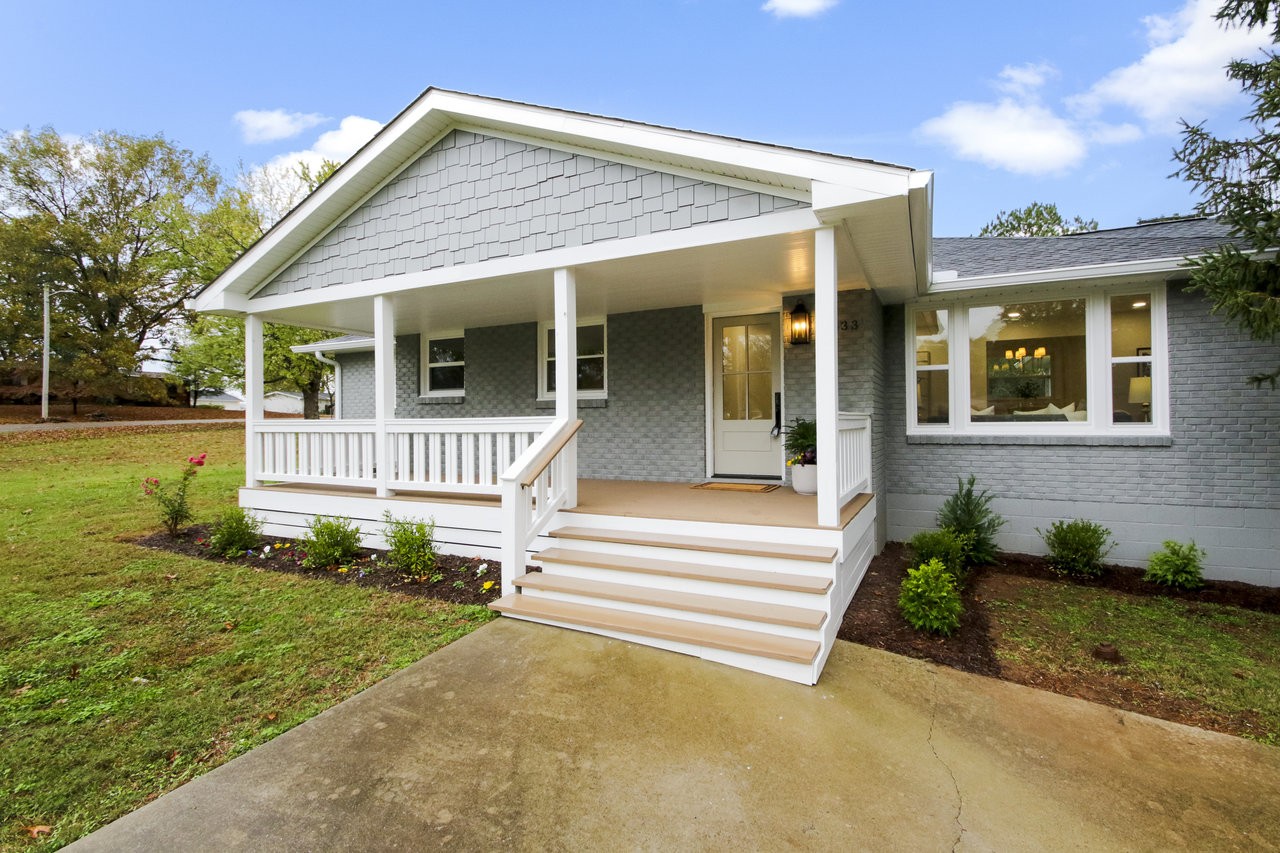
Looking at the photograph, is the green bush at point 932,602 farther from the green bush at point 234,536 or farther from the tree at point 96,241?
the tree at point 96,241

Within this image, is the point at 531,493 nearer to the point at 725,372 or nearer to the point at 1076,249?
the point at 725,372

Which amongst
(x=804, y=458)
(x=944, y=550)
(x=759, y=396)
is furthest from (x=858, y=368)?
(x=944, y=550)

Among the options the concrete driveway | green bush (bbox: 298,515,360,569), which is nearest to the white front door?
the concrete driveway

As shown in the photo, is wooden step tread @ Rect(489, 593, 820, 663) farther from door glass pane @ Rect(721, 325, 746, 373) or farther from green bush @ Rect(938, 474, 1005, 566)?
door glass pane @ Rect(721, 325, 746, 373)

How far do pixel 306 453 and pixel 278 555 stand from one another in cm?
134

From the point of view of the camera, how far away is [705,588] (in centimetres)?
417

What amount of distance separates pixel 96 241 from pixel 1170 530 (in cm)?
3308

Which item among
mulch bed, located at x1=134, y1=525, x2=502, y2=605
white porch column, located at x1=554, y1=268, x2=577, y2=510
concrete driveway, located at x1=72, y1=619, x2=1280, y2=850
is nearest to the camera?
concrete driveway, located at x1=72, y1=619, x2=1280, y2=850

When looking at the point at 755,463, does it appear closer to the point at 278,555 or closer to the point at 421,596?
the point at 421,596

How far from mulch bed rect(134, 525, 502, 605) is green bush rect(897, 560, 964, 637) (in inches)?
128

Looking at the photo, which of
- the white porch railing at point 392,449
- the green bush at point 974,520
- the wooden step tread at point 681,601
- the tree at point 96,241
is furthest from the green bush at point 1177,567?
the tree at point 96,241

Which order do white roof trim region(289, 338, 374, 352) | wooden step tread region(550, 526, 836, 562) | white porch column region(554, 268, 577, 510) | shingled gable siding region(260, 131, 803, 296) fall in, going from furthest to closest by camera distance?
1. white roof trim region(289, 338, 374, 352)
2. white porch column region(554, 268, 577, 510)
3. shingled gable siding region(260, 131, 803, 296)
4. wooden step tread region(550, 526, 836, 562)

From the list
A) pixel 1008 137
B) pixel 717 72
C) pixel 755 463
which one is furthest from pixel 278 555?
pixel 1008 137

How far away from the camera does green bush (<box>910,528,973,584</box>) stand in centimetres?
568
